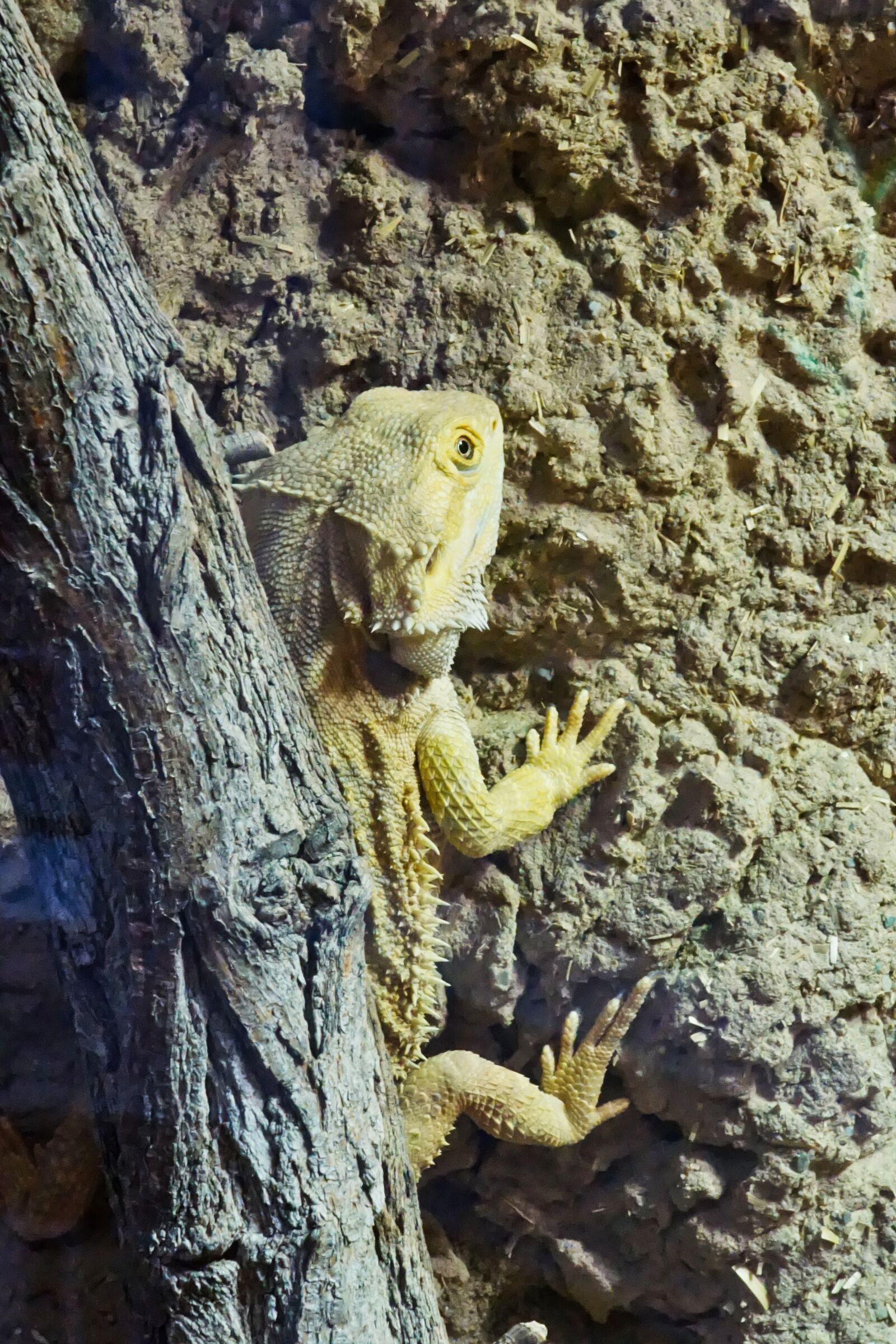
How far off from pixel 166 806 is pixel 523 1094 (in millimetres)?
1325

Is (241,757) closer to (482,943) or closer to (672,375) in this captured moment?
(482,943)

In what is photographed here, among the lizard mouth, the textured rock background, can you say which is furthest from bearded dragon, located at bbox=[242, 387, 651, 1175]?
the textured rock background

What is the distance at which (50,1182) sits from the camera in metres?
2.01

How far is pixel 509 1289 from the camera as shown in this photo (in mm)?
2674

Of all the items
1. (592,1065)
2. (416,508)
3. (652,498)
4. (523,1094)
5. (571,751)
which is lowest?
(523,1094)

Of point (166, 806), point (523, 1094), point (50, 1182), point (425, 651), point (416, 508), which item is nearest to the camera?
point (166, 806)

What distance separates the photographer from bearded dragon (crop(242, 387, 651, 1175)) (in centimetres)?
228

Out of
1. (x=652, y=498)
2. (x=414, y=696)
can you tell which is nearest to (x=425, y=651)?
(x=414, y=696)

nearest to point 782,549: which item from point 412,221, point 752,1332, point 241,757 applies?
point 412,221

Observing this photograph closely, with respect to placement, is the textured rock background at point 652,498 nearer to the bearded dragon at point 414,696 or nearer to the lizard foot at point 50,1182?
the bearded dragon at point 414,696

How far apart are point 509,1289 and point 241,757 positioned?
1.79 m

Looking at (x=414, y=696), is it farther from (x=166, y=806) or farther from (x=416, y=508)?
(x=166, y=806)

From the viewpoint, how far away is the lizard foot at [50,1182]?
1991mm

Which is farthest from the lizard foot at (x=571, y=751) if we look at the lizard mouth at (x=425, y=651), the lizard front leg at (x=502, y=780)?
the lizard mouth at (x=425, y=651)
